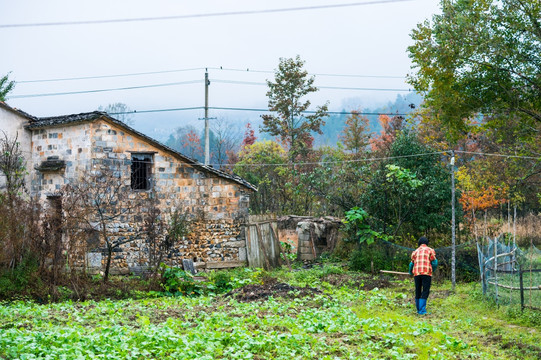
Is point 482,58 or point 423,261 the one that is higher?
point 482,58

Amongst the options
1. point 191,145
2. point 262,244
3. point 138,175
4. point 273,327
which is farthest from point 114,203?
point 191,145

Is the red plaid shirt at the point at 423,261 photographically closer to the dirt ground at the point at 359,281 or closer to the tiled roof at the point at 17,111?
the dirt ground at the point at 359,281

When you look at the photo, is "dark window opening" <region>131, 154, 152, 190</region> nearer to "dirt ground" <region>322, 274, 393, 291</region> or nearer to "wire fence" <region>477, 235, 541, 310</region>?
"dirt ground" <region>322, 274, 393, 291</region>

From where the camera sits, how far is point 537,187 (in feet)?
94.5

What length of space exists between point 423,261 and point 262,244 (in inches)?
361

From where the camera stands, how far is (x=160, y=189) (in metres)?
20.6

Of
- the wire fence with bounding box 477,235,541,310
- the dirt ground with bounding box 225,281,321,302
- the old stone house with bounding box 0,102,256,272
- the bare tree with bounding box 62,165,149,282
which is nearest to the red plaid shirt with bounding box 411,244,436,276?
the wire fence with bounding box 477,235,541,310

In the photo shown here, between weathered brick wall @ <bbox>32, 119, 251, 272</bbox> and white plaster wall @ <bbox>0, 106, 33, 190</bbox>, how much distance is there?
0.29 m

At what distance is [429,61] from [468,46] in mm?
1727

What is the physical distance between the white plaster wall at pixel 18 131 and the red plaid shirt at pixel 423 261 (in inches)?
569

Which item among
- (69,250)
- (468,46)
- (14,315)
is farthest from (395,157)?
(14,315)

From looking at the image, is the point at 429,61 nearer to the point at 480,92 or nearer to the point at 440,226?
the point at 480,92

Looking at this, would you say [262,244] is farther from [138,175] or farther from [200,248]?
[138,175]

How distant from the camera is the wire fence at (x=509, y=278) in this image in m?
12.0
